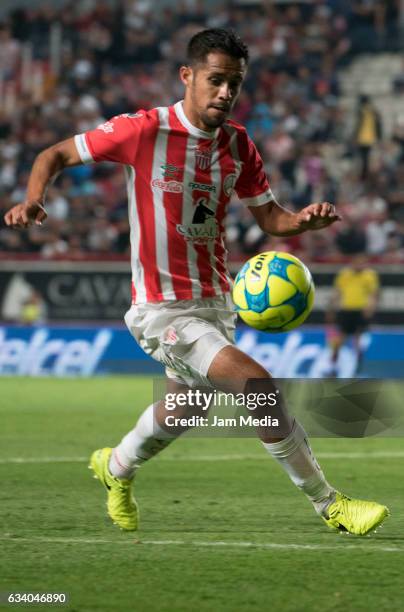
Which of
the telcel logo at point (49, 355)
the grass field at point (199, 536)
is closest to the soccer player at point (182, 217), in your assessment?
the grass field at point (199, 536)

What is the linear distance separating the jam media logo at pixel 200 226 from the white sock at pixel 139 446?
85 centimetres

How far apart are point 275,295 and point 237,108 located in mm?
18491

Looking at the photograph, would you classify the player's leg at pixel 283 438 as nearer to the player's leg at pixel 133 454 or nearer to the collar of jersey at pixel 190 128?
the player's leg at pixel 133 454

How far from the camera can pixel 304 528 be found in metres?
6.38

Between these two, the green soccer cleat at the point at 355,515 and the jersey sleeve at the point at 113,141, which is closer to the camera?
the green soccer cleat at the point at 355,515

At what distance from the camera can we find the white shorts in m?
5.94

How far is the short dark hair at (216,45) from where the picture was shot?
239 inches

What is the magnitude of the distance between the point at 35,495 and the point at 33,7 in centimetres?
2227

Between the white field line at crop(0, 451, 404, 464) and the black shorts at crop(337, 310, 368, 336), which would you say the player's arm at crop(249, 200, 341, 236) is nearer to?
the white field line at crop(0, 451, 404, 464)

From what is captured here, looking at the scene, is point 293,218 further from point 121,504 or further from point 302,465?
point 121,504

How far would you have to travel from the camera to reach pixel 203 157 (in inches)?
248

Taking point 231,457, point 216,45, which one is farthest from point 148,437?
point 231,457

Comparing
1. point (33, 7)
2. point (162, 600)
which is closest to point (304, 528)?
point (162, 600)

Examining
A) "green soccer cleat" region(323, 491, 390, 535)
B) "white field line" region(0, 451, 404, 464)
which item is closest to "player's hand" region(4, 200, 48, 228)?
"green soccer cleat" region(323, 491, 390, 535)
